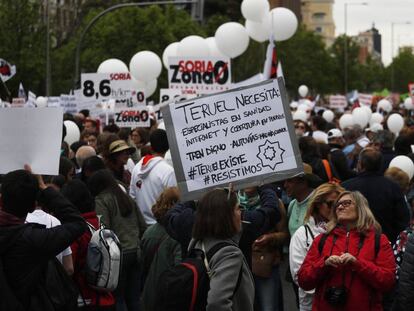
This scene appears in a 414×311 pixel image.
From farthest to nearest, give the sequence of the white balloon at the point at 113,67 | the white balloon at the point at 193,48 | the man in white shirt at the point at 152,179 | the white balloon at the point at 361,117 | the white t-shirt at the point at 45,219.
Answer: the white balloon at the point at 361,117
the white balloon at the point at 113,67
the white balloon at the point at 193,48
the man in white shirt at the point at 152,179
the white t-shirt at the point at 45,219

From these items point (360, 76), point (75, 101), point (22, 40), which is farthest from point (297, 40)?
point (75, 101)

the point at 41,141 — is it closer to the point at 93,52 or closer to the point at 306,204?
the point at 306,204

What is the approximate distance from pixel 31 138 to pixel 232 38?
12903 mm

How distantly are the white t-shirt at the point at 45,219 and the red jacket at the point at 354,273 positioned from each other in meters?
1.45

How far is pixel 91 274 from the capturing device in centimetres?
655

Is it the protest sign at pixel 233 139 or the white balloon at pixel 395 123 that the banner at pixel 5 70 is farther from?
the protest sign at pixel 233 139

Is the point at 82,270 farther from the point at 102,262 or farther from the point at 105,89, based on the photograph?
the point at 105,89

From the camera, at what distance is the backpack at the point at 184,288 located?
5203mm

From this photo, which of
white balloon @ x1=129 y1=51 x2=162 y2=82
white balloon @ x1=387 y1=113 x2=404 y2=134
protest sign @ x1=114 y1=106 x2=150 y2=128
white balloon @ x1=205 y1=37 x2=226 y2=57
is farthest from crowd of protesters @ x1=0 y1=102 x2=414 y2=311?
white balloon @ x1=129 y1=51 x2=162 y2=82

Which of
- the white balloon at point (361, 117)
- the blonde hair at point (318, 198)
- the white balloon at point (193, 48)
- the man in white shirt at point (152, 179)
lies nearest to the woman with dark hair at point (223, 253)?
the blonde hair at point (318, 198)

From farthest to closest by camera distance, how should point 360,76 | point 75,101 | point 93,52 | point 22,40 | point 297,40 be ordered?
point 360,76 → point 297,40 → point 93,52 → point 22,40 → point 75,101

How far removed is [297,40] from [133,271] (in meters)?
60.3

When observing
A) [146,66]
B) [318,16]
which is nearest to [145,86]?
[146,66]

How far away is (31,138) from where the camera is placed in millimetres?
6305
